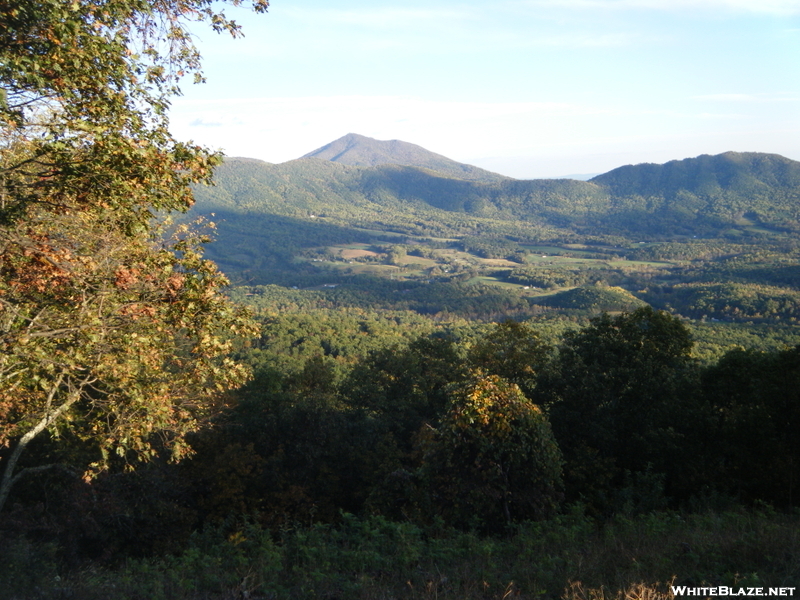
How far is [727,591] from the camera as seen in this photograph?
5.74 m

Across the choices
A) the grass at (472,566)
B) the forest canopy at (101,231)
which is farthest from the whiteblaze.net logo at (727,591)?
the forest canopy at (101,231)

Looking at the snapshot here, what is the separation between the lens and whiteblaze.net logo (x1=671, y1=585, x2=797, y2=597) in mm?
5574

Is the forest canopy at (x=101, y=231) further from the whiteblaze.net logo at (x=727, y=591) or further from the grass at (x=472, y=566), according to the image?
the whiteblaze.net logo at (x=727, y=591)

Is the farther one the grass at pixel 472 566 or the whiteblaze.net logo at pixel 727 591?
the grass at pixel 472 566

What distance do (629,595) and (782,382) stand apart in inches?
543

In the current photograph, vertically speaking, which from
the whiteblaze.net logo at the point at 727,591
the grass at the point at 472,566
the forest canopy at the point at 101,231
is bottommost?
the grass at the point at 472,566

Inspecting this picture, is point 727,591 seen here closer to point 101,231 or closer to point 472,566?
point 472,566

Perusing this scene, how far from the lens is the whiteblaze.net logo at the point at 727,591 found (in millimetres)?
5574

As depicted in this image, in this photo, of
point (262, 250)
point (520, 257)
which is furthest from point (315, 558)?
point (262, 250)

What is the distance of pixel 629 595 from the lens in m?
5.39

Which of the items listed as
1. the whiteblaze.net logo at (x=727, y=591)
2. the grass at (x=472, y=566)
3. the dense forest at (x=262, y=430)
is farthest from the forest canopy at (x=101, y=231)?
the whiteblaze.net logo at (x=727, y=591)

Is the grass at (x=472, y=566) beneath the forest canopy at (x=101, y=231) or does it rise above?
beneath

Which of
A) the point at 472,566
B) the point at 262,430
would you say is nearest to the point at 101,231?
the point at 472,566

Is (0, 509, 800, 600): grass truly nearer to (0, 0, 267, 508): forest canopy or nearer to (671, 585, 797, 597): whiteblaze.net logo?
(671, 585, 797, 597): whiteblaze.net logo
